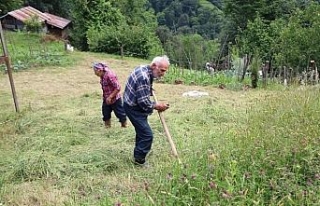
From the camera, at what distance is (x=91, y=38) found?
73.0ft

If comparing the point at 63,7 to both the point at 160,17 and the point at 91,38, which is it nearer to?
the point at 160,17

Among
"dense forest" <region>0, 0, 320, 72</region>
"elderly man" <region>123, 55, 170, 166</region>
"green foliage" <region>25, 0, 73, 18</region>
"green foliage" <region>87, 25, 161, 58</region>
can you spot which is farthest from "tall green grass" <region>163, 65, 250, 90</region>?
"green foliage" <region>25, 0, 73, 18</region>

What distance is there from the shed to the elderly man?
28112 millimetres

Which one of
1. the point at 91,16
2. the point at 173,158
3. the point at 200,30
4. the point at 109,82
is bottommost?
the point at 200,30

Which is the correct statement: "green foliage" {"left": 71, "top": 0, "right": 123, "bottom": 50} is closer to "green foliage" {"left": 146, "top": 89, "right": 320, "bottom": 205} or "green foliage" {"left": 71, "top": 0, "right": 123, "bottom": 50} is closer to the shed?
the shed

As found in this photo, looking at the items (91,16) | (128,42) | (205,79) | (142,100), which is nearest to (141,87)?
(142,100)

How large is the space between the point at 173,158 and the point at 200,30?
1805 inches

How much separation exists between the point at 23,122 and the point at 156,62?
10.8ft

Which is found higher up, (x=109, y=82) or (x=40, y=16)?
(x=109, y=82)

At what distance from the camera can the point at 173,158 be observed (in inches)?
160

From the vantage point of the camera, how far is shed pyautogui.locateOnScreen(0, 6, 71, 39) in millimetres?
32062

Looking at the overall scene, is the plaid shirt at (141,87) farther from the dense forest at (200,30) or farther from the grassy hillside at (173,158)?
the dense forest at (200,30)

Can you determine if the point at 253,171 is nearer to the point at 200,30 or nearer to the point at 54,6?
the point at 54,6

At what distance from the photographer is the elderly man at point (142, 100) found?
4742mm
